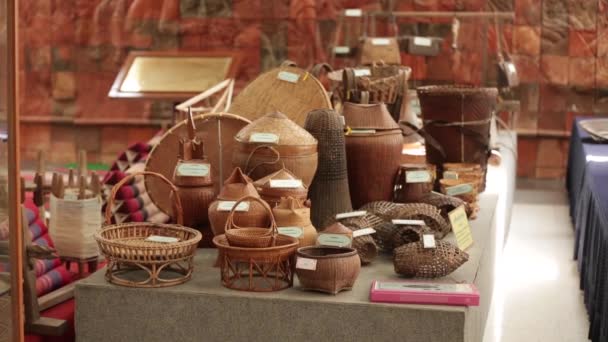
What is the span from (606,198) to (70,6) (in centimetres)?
609

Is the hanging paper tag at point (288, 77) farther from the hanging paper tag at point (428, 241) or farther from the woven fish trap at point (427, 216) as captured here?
the hanging paper tag at point (428, 241)

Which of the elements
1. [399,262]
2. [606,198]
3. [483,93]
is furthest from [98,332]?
[606,198]

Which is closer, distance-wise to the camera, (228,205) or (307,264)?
(307,264)

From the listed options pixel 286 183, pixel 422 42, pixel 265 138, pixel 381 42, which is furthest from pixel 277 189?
pixel 422 42

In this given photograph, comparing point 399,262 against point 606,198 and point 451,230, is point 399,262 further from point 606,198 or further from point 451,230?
point 606,198

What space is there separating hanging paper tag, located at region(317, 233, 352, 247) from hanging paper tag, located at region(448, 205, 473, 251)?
55cm

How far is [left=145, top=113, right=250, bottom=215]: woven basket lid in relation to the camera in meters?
3.67

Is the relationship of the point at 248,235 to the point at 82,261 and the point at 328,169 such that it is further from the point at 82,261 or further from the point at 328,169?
the point at 82,261

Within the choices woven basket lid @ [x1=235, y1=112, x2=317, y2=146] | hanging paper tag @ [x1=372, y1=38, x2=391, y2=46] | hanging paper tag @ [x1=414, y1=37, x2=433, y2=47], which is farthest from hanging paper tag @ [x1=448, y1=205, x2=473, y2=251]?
hanging paper tag @ [x1=414, y1=37, x2=433, y2=47]

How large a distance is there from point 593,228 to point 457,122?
0.87 meters

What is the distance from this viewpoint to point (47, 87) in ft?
29.9

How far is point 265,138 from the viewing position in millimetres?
3289

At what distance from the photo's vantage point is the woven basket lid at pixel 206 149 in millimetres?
3668

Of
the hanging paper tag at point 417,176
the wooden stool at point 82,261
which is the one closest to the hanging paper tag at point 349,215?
the hanging paper tag at point 417,176
